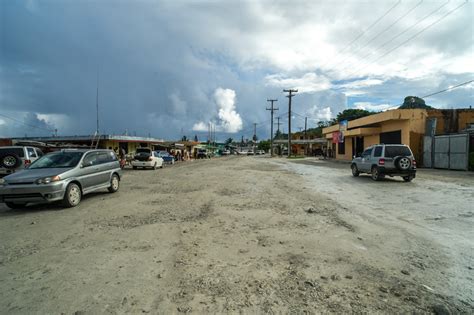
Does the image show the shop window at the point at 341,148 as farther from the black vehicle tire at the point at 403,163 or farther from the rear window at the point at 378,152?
the black vehicle tire at the point at 403,163

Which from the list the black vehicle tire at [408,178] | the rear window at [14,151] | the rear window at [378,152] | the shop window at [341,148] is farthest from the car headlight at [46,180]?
the shop window at [341,148]

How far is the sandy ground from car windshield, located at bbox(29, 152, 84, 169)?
1.44m

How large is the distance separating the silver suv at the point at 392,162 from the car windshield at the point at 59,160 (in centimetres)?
1391

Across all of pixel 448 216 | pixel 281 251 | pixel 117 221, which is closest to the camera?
pixel 281 251

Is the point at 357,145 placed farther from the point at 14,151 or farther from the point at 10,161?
the point at 10,161

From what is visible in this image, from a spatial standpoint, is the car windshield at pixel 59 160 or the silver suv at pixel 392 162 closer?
the car windshield at pixel 59 160

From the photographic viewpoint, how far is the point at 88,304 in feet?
10.5

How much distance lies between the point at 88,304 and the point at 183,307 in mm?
1068

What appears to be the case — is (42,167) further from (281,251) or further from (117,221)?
(281,251)

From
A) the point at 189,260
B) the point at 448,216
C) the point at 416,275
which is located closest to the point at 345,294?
the point at 416,275

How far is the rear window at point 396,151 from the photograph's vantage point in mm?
14807

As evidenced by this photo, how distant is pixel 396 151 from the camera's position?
14.9 m

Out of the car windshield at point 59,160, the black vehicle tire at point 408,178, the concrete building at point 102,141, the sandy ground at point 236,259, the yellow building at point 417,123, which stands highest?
the yellow building at point 417,123

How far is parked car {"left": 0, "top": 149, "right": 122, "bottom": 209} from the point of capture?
793cm
